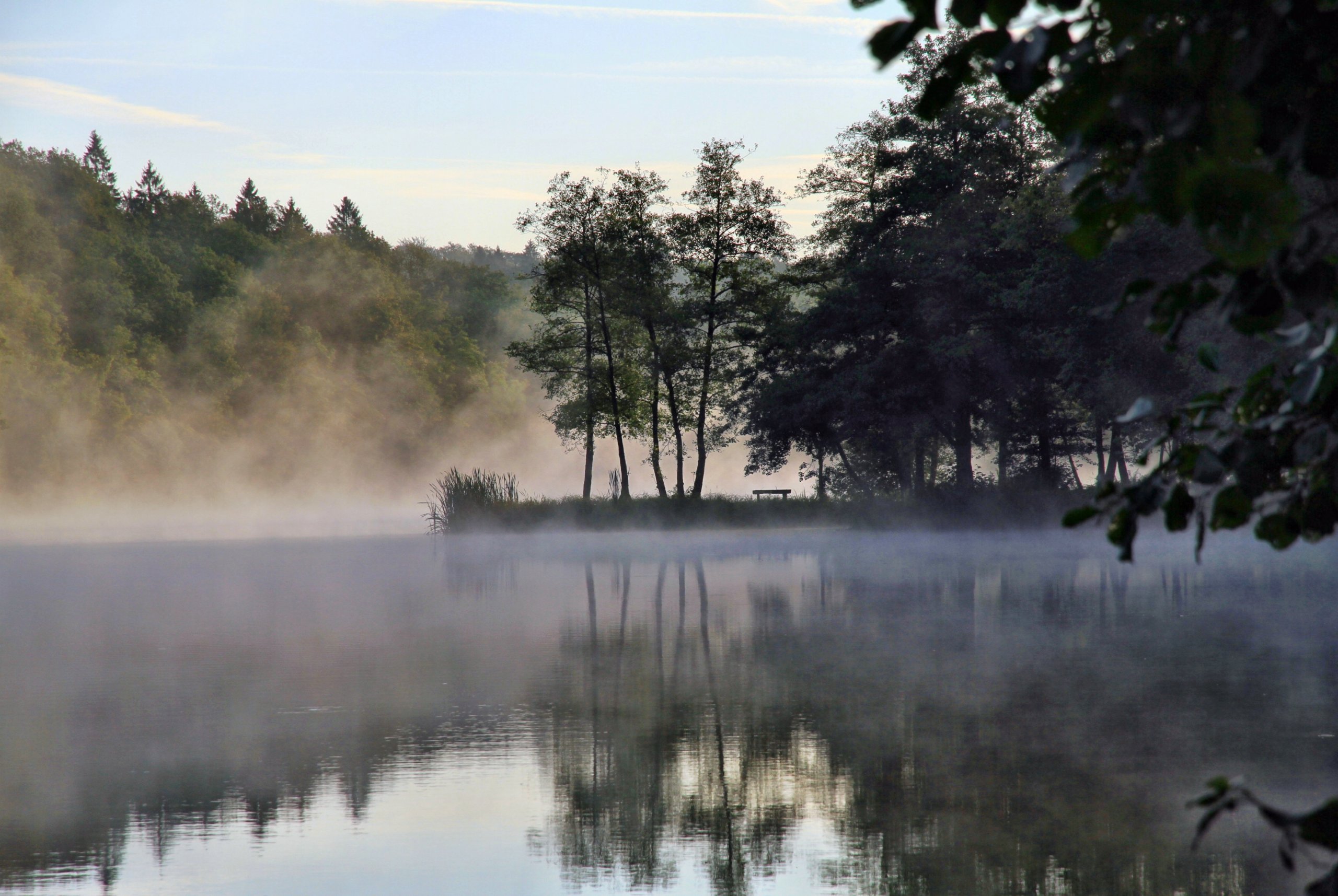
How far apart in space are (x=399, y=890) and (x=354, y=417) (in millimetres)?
85133

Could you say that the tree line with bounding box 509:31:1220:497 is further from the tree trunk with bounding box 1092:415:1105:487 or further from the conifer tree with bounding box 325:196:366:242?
the conifer tree with bounding box 325:196:366:242

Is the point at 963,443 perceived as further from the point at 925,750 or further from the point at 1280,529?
the point at 1280,529

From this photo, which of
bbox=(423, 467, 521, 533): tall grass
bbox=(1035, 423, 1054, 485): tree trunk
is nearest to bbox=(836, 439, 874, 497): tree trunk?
bbox=(1035, 423, 1054, 485): tree trunk

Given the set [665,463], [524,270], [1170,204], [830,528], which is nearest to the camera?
[1170,204]

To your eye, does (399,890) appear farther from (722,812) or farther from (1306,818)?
(1306,818)

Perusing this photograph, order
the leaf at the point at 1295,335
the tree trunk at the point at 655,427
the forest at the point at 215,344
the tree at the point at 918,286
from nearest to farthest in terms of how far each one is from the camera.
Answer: the leaf at the point at 1295,335 < the tree at the point at 918,286 < the tree trunk at the point at 655,427 < the forest at the point at 215,344

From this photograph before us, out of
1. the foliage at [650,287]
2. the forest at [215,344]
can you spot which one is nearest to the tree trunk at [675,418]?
the foliage at [650,287]

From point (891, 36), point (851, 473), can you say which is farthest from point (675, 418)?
point (891, 36)

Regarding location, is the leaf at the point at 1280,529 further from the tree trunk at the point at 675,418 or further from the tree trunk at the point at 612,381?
the tree trunk at the point at 675,418

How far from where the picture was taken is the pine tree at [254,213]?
100625 mm

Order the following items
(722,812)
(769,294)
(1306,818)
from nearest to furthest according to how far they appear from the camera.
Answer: (1306,818)
(722,812)
(769,294)

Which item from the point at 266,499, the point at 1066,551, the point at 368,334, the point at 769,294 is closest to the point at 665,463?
the point at 368,334

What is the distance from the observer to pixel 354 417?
287 ft

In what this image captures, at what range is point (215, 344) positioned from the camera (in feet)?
250
